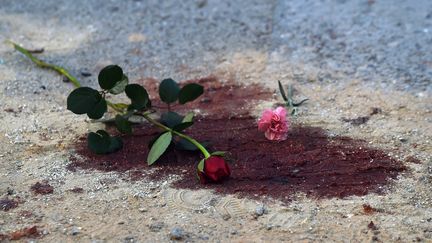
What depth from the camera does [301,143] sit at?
254cm

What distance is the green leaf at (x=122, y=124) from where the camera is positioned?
248 centimetres

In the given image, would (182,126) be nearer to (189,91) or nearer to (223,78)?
(189,91)

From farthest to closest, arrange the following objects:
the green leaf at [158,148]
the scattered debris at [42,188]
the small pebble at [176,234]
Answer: the green leaf at [158,148] → the scattered debris at [42,188] → the small pebble at [176,234]

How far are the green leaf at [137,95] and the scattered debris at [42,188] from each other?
1.29 feet

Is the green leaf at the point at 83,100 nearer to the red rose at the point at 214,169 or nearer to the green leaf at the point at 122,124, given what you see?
the green leaf at the point at 122,124

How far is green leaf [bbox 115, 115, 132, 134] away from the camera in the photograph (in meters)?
2.48

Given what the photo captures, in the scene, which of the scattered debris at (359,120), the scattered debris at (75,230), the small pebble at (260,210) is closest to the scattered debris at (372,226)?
the small pebble at (260,210)

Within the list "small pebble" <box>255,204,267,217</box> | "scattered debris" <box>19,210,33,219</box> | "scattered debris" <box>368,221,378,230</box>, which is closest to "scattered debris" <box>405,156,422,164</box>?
"scattered debris" <box>368,221,378,230</box>

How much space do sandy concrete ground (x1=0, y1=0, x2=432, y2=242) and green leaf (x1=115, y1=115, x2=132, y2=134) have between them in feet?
0.59

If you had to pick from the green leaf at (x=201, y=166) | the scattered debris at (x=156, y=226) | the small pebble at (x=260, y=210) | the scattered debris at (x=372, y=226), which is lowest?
the scattered debris at (x=372, y=226)

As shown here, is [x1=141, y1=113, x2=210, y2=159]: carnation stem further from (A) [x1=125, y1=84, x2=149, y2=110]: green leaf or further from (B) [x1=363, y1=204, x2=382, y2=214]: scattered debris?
(B) [x1=363, y1=204, x2=382, y2=214]: scattered debris

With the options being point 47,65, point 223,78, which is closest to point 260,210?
point 223,78

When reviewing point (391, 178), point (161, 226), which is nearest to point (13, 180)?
point (161, 226)

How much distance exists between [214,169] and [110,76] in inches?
19.0
